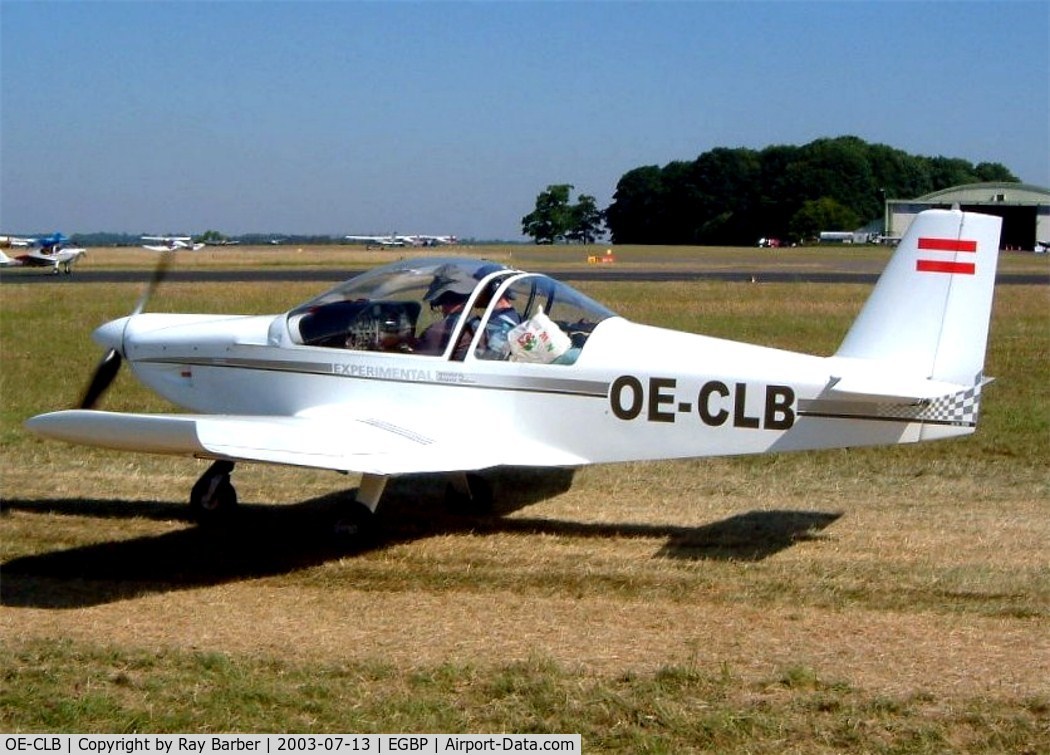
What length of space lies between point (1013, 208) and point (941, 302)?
74669mm

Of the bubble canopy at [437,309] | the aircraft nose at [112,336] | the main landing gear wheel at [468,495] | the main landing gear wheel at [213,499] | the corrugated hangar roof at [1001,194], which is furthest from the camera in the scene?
the corrugated hangar roof at [1001,194]

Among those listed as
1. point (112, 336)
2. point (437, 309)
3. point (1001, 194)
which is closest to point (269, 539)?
point (437, 309)

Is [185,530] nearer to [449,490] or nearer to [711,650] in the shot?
[449,490]

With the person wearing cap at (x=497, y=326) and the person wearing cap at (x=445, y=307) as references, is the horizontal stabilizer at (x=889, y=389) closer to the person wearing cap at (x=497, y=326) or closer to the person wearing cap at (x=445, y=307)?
the person wearing cap at (x=497, y=326)

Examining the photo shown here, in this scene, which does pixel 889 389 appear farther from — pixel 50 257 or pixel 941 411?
pixel 50 257

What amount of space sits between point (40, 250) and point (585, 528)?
47.8m

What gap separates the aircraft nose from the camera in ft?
30.5

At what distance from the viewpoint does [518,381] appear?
26.1 ft

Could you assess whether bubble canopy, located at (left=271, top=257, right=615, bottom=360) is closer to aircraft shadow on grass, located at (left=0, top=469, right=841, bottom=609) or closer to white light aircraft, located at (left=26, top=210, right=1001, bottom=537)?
white light aircraft, located at (left=26, top=210, right=1001, bottom=537)

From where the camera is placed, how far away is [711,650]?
5.70m

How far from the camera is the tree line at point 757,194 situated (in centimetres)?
9725

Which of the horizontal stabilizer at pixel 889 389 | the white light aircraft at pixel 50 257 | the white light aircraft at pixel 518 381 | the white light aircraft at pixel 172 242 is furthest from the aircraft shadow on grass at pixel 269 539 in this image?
the white light aircraft at pixel 50 257

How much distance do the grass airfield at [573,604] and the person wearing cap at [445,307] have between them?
47.7 inches

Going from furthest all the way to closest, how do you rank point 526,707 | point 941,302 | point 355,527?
point 355,527, point 941,302, point 526,707
